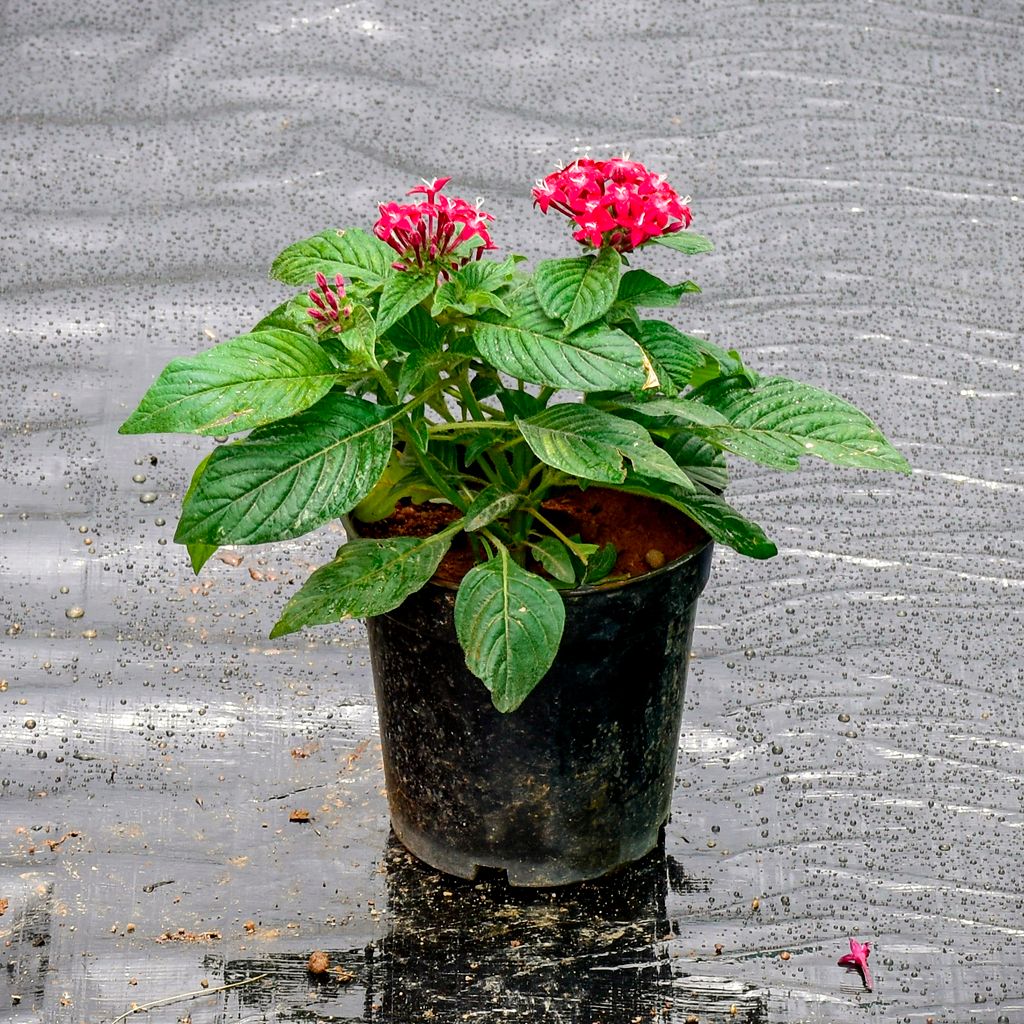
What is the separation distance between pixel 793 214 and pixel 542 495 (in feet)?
4.88

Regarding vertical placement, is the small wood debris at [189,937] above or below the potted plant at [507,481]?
below

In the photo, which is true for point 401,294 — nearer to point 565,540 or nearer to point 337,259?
point 337,259

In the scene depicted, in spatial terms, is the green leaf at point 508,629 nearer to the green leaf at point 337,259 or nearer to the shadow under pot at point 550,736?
the shadow under pot at point 550,736

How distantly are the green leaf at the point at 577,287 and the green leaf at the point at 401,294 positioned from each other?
4.3 inches

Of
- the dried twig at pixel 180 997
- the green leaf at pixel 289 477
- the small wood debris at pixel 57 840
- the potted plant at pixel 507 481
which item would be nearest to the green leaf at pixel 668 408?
the potted plant at pixel 507 481

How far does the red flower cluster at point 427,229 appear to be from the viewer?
1406mm

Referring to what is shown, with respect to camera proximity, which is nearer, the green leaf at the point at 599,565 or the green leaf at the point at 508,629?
the green leaf at the point at 508,629

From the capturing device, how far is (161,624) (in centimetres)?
208

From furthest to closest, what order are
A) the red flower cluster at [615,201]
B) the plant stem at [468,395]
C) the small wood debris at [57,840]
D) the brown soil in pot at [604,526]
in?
the small wood debris at [57,840] < the brown soil in pot at [604,526] < the plant stem at [468,395] < the red flower cluster at [615,201]

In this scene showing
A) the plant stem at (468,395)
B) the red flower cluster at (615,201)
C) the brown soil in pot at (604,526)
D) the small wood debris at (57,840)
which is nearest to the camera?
the red flower cluster at (615,201)

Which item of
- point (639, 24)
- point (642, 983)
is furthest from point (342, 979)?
point (639, 24)

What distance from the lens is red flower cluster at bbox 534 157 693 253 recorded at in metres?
1.41

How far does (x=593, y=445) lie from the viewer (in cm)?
141

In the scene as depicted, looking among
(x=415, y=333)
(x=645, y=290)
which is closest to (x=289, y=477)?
(x=415, y=333)
